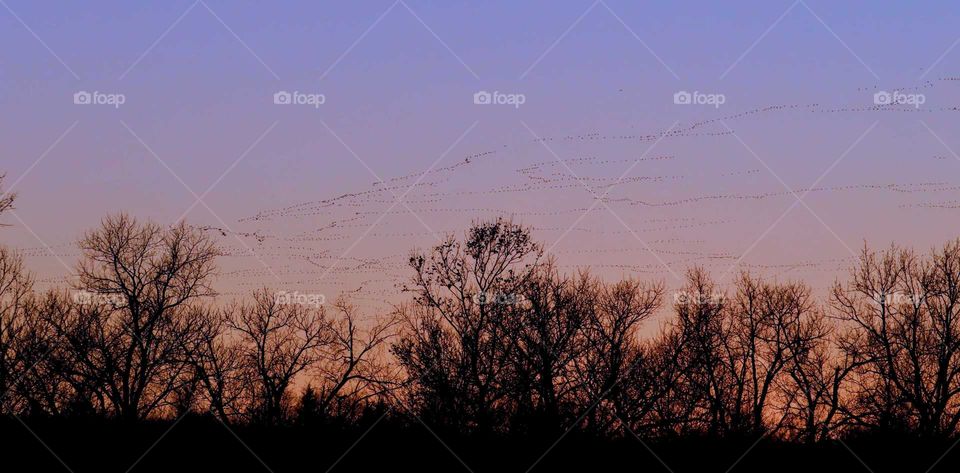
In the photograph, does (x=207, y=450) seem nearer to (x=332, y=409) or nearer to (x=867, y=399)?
(x=332, y=409)

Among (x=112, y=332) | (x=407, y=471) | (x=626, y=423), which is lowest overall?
(x=407, y=471)

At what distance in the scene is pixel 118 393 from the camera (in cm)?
6938

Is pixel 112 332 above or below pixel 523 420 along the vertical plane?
above

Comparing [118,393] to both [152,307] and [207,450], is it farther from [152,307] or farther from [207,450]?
[207,450]

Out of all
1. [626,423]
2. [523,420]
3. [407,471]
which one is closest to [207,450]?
[407,471]

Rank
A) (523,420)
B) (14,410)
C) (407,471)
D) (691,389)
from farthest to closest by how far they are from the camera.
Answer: (691,389) → (14,410) → (523,420) → (407,471)

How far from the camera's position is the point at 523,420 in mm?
58219

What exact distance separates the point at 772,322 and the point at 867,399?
29.0 ft

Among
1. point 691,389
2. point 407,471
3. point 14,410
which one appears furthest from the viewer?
point 691,389

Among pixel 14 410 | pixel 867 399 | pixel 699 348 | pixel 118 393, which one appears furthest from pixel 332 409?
pixel 867 399

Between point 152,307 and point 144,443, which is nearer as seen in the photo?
point 144,443

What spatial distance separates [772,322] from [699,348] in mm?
4388

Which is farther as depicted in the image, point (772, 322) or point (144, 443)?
point (772, 322)

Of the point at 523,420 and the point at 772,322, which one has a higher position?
the point at 772,322
